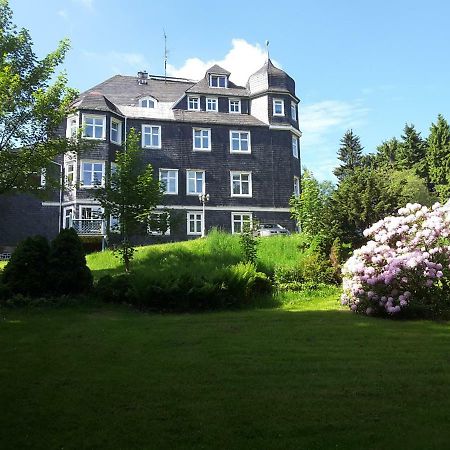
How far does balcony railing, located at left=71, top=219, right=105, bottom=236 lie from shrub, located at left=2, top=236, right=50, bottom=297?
1991 cm

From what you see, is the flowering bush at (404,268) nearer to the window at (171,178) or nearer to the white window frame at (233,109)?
the window at (171,178)

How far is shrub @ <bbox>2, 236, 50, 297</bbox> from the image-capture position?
1270cm

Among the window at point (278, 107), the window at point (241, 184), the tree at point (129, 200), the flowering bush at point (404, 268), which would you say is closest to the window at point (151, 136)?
the window at point (241, 184)

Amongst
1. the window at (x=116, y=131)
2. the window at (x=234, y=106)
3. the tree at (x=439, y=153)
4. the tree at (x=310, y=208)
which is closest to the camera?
the tree at (x=310, y=208)

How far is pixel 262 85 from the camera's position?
4034 centimetres

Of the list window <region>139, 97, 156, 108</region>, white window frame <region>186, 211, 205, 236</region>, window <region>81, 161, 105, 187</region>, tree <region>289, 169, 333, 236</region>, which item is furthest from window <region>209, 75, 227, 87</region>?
tree <region>289, 169, 333, 236</region>

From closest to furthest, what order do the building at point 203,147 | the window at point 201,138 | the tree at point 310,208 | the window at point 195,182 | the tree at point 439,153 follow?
1. the tree at point 310,208
2. the building at point 203,147
3. the window at point 195,182
4. the window at point 201,138
5. the tree at point 439,153

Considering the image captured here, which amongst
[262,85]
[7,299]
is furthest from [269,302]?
[262,85]

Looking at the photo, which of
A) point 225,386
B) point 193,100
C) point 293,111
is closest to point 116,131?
→ point 193,100

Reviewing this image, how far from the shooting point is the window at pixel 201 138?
38531 millimetres

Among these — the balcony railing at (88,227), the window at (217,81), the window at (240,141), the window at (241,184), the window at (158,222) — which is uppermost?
the window at (217,81)

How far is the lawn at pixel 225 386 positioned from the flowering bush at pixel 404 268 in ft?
3.85

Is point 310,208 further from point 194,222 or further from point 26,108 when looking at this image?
point 194,222

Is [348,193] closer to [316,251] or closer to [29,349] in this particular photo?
[316,251]
